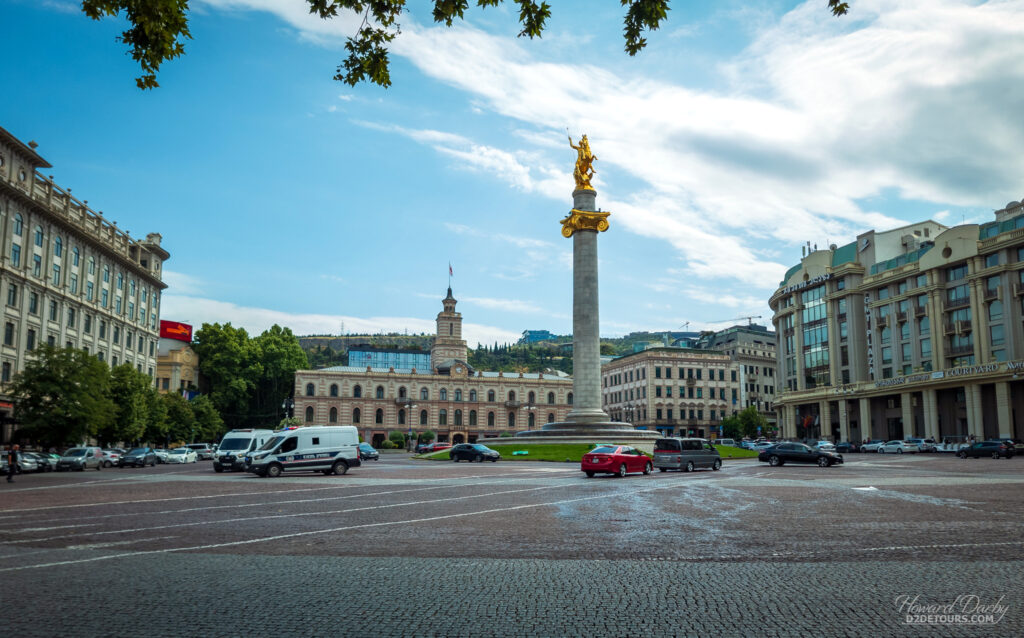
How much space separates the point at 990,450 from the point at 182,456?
6110cm

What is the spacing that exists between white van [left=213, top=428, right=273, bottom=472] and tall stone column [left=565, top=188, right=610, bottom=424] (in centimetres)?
2491

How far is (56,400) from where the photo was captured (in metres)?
48.3

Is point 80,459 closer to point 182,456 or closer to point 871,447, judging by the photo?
point 182,456

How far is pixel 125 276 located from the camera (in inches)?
2982

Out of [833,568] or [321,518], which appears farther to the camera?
[321,518]

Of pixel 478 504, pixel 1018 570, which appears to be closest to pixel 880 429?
pixel 478 504

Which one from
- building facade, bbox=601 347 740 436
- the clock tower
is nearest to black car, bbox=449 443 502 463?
building facade, bbox=601 347 740 436

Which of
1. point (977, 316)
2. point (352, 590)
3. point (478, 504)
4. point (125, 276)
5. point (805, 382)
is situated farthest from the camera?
point (805, 382)

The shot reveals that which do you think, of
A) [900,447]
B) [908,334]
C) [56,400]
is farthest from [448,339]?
[56,400]

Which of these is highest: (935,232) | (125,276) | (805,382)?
(935,232)

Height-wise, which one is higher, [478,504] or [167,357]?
[167,357]

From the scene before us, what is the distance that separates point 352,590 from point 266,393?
350 feet

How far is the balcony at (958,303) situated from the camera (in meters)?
72.6

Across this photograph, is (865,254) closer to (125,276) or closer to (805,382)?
(805,382)
